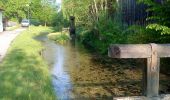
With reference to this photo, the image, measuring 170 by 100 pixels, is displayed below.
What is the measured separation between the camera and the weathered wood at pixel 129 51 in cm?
610

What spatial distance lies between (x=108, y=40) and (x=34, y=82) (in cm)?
1151

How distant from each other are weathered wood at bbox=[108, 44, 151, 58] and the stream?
16.4 feet

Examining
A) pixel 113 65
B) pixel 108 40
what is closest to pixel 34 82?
pixel 113 65

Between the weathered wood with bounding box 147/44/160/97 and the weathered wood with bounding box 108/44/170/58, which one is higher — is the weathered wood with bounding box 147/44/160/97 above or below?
below

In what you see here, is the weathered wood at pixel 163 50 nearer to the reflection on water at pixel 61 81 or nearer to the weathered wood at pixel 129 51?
the weathered wood at pixel 129 51

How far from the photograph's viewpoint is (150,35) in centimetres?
1331

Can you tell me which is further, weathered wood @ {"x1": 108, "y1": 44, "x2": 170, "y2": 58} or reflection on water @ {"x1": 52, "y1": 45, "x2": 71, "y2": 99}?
reflection on water @ {"x1": 52, "y1": 45, "x2": 71, "y2": 99}

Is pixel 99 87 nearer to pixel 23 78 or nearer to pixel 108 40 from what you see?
pixel 23 78

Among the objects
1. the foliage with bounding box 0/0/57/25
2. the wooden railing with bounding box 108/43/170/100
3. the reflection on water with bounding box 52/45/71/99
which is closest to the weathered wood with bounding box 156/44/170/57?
the wooden railing with bounding box 108/43/170/100

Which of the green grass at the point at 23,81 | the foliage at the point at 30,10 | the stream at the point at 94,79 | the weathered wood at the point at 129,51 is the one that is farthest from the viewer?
the foliage at the point at 30,10

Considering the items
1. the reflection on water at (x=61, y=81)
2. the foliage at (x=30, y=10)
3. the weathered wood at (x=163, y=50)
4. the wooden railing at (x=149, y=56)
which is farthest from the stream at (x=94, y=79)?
the foliage at (x=30, y=10)

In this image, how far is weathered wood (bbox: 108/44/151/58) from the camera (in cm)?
610

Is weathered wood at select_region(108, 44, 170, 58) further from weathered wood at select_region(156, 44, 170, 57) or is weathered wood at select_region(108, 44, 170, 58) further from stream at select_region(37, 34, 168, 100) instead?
stream at select_region(37, 34, 168, 100)

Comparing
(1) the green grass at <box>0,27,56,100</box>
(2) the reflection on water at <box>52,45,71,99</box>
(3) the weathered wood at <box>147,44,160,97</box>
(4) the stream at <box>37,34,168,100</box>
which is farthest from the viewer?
(2) the reflection on water at <box>52,45,71,99</box>
